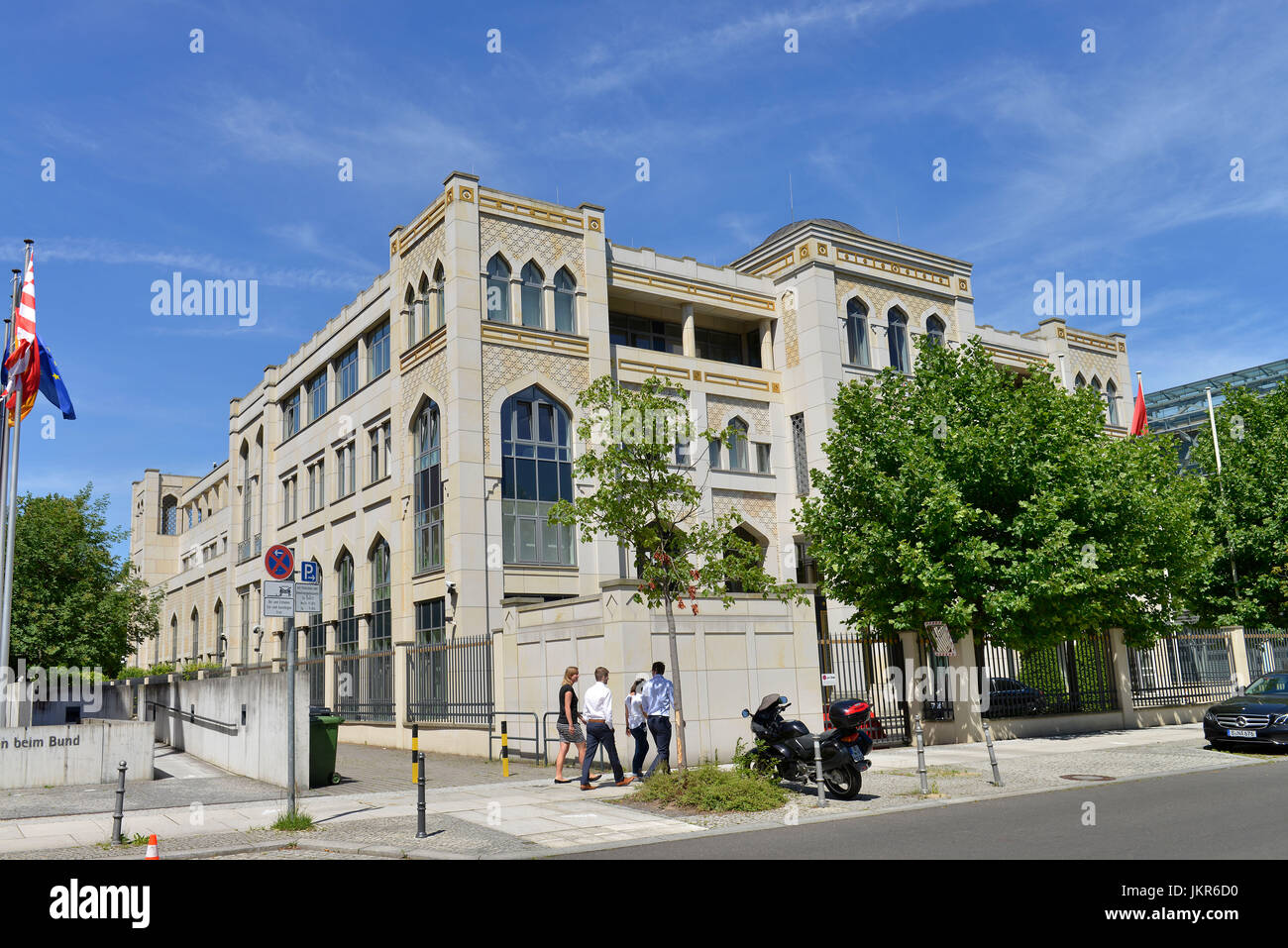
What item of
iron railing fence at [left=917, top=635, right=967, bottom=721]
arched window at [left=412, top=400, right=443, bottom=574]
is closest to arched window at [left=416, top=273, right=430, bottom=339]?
arched window at [left=412, top=400, right=443, bottom=574]

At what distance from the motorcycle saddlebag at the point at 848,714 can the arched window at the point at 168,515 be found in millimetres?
62991

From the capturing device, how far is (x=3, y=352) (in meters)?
20.1

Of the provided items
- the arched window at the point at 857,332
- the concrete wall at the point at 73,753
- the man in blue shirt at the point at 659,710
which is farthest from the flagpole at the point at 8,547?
the arched window at the point at 857,332

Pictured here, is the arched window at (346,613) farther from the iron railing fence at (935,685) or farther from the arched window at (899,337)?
the arched window at (899,337)

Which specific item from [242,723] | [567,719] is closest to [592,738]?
[567,719]

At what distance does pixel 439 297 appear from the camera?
3050 centimetres

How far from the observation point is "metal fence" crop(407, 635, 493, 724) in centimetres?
2131

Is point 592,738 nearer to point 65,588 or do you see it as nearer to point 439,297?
point 439,297

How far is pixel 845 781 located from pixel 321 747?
26.3 ft

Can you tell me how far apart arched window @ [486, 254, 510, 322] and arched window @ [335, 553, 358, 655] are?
11.7 metres

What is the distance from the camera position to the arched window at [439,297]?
98.6 feet

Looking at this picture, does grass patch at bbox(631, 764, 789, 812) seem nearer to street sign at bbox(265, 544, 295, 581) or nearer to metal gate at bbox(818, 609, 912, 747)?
street sign at bbox(265, 544, 295, 581)
